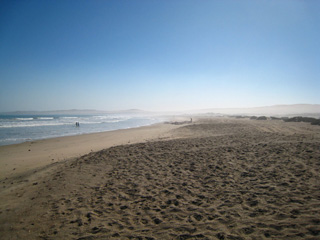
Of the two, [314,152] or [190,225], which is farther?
[314,152]

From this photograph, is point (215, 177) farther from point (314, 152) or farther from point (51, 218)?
point (314, 152)

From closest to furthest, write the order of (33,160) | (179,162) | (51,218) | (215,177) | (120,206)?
1. (51,218)
2. (120,206)
3. (215,177)
4. (179,162)
5. (33,160)

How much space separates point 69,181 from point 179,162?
4354mm

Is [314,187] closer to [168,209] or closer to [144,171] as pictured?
[168,209]

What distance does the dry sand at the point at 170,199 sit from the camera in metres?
3.24

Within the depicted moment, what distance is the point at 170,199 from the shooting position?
442cm

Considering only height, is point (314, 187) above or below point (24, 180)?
above

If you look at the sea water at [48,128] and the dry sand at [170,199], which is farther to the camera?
the sea water at [48,128]

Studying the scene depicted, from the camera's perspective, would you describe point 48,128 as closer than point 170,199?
No

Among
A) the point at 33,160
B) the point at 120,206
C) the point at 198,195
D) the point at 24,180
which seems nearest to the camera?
the point at 120,206

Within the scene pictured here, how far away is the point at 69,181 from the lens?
5.91m

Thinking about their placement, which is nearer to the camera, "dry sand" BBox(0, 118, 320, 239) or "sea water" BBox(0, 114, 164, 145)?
"dry sand" BBox(0, 118, 320, 239)

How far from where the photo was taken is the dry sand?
128 inches

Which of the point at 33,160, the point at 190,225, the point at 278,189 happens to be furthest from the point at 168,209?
the point at 33,160
